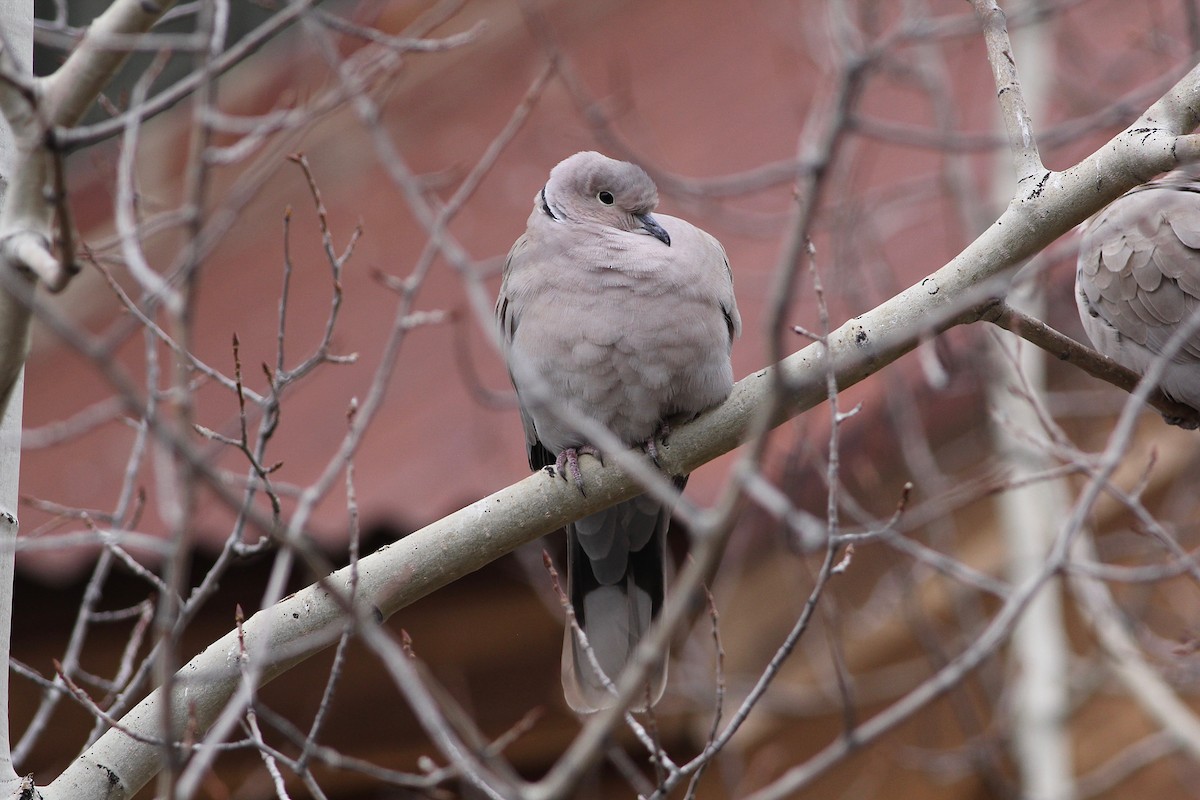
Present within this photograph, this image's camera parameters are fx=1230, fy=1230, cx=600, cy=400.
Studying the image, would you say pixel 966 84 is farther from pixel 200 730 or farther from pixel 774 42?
pixel 200 730

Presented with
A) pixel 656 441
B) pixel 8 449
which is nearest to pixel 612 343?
pixel 656 441

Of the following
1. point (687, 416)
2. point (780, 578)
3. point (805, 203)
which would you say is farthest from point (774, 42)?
point (805, 203)

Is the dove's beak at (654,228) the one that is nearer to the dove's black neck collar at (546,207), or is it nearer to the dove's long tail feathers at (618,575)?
the dove's black neck collar at (546,207)

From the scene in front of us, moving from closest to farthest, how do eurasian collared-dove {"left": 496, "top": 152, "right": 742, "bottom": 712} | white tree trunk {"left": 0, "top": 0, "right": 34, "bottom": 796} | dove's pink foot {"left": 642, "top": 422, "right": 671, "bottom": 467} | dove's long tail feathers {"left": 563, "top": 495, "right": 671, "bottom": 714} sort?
1. white tree trunk {"left": 0, "top": 0, "right": 34, "bottom": 796}
2. dove's pink foot {"left": 642, "top": 422, "right": 671, "bottom": 467}
3. eurasian collared-dove {"left": 496, "top": 152, "right": 742, "bottom": 712}
4. dove's long tail feathers {"left": 563, "top": 495, "right": 671, "bottom": 714}

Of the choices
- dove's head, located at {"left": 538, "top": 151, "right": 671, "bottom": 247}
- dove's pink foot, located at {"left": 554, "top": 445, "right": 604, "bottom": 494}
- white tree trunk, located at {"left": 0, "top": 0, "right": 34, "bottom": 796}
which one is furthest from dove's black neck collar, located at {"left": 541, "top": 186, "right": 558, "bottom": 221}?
white tree trunk, located at {"left": 0, "top": 0, "right": 34, "bottom": 796}

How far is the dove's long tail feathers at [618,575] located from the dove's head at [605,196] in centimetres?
78

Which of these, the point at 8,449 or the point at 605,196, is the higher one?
the point at 605,196

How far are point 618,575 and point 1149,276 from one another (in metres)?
1.72

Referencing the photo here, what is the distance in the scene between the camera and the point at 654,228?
3295 mm

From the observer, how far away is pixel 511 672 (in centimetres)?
506

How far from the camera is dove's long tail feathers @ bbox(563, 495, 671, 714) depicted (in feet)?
11.0

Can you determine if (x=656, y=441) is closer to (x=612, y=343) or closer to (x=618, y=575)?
(x=612, y=343)

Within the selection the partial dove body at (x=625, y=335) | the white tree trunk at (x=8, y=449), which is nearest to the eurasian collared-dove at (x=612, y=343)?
the partial dove body at (x=625, y=335)

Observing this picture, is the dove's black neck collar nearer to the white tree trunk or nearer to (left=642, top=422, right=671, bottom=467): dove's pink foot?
(left=642, top=422, right=671, bottom=467): dove's pink foot
